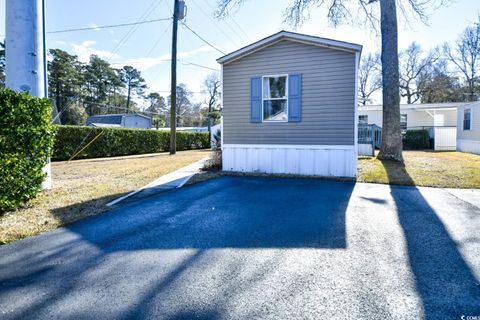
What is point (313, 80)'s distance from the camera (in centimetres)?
791

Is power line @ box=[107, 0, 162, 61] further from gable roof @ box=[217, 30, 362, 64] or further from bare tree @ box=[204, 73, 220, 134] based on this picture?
bare tree @ box=[204, 73, 220, 134]

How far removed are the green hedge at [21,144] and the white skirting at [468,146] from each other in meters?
17.7

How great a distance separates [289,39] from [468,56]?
34.6m

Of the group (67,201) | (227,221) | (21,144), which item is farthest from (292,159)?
(21,144)

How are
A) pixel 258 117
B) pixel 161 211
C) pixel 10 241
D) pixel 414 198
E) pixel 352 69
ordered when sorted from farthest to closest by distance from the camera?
pixel 258 117 → pixel 352 69 → pixel 414 198 → pixel 161 211 → pixel 10 241

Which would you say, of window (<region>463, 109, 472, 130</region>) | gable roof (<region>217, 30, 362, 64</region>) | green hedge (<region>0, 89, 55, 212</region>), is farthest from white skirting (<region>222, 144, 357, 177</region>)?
window (<region>463, 109, 472, 130</region>)

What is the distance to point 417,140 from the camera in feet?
61.2

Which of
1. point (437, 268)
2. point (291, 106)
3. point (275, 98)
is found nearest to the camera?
point (437, 268)

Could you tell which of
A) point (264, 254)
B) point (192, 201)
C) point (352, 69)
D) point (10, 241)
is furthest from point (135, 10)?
point (264, 254)

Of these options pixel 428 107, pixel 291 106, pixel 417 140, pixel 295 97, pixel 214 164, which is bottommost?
pixel 214 164

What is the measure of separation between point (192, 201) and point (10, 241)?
2747 mm

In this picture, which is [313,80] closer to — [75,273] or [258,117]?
[258,117]

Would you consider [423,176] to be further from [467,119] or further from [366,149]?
[467,119]

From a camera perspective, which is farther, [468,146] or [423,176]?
[468,146]
